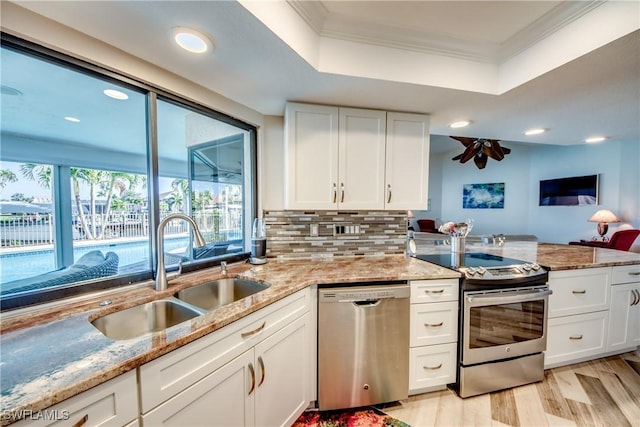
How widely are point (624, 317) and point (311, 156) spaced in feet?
10.1

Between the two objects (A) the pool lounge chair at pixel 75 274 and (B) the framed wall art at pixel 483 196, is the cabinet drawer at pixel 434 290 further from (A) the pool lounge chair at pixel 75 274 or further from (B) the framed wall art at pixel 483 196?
(B) the framed wall art at pixel 483 196

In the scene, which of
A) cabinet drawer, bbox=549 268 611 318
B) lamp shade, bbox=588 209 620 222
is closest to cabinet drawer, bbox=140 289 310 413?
cabinet drawer, bbox=549 268 611 318

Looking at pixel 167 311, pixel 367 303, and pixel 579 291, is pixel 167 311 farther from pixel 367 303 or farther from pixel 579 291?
pixel 579 291

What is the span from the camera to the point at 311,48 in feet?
4.63

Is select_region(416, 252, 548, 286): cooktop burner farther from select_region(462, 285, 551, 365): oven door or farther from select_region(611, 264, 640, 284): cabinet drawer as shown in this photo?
select_region(611, 264, 640, 284): cabinet drawer

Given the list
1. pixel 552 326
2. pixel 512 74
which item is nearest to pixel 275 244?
pixel 512 74

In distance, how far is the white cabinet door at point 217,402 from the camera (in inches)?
34.0

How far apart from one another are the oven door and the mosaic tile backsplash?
2.78ft

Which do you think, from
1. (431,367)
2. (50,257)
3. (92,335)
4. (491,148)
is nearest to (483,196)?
(491,148)

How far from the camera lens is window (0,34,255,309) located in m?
1.25

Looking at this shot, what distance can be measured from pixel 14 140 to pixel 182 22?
2106 millimetres

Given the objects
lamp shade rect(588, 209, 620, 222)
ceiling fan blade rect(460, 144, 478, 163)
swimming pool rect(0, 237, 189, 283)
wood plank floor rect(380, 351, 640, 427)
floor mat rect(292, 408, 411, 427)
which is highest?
ceiling fan blade rect(460, 144, 478, 163)

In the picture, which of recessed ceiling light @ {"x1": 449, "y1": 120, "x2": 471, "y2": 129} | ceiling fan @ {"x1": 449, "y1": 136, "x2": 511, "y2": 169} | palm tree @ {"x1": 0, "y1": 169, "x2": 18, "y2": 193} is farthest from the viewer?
ceiling fan @ {"x1": 449, "y1": 136, "x2": 511, "y2": 169}

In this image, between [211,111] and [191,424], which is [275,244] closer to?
[211,111]
